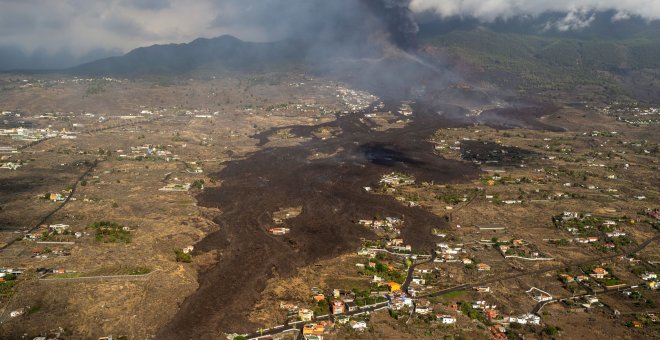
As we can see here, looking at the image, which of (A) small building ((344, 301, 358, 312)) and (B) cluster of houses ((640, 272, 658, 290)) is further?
(B) cluster of houses ((640, 272, 658, 290))

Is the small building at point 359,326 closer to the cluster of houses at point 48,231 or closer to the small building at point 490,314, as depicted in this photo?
the small building at point 490,314

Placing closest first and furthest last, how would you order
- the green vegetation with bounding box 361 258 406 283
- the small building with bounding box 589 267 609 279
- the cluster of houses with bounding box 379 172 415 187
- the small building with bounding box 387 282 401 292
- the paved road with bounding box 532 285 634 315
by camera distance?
the paved road with bounding box 532 285 634 315 → the small building with bounding box 387 282 401 292 → the green vegetation with bounding box 361 258 406 283 → the small building with bounding box 589 267 609 279 → the cluster of houses with bounding box 379 172 415 187

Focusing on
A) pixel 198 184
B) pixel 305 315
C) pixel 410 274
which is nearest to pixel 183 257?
pixel 305 315

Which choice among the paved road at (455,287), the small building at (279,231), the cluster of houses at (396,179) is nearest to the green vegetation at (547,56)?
the cluster of houses at (396,179)

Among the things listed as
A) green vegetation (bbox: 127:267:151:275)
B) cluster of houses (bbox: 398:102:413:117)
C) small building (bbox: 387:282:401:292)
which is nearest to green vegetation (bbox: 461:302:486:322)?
small building (bbox: 387:282:401:292)

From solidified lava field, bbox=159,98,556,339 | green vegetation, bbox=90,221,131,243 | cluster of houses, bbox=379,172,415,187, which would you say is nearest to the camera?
solidified lava field, bbox=159,98,556,339

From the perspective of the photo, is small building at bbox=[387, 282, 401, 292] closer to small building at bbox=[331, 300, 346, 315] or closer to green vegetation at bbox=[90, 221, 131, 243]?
small building at bbox=[331, 300, 346, 315]

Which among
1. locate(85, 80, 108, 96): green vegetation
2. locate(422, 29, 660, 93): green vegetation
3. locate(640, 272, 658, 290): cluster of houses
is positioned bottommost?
locate(640, 272, 658, 290): cluster of houses
